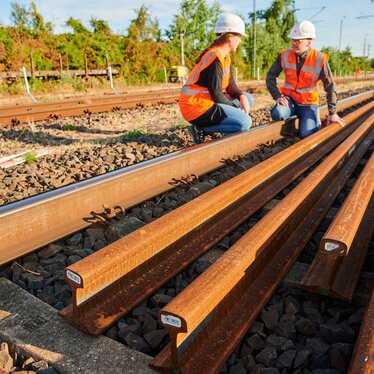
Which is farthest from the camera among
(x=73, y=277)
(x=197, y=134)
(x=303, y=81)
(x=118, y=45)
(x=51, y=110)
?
(x=118, y=45)

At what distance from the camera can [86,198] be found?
2.74 meters

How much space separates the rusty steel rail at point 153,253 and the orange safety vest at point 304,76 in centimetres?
312

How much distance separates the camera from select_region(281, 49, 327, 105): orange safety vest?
18.9 ft

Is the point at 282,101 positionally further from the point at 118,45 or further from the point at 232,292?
the point at 118,45

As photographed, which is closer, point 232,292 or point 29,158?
point 232,292

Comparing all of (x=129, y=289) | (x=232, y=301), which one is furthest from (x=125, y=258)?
(x=232, y=301)

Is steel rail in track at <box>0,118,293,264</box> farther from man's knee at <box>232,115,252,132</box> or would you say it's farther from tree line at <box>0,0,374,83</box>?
tree line at <box>0,0,374,83</box>

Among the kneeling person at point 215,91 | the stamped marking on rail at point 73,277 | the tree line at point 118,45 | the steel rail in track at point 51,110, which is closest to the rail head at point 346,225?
the stamped marking on rail at point 73,277

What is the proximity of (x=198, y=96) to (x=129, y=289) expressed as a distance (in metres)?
3.46

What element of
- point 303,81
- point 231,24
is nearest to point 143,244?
point 231,24

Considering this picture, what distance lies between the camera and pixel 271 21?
177 ft

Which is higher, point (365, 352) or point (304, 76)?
point (304, 76)

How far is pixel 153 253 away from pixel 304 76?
4767 mm

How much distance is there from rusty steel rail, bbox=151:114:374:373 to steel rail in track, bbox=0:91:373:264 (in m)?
1.22
